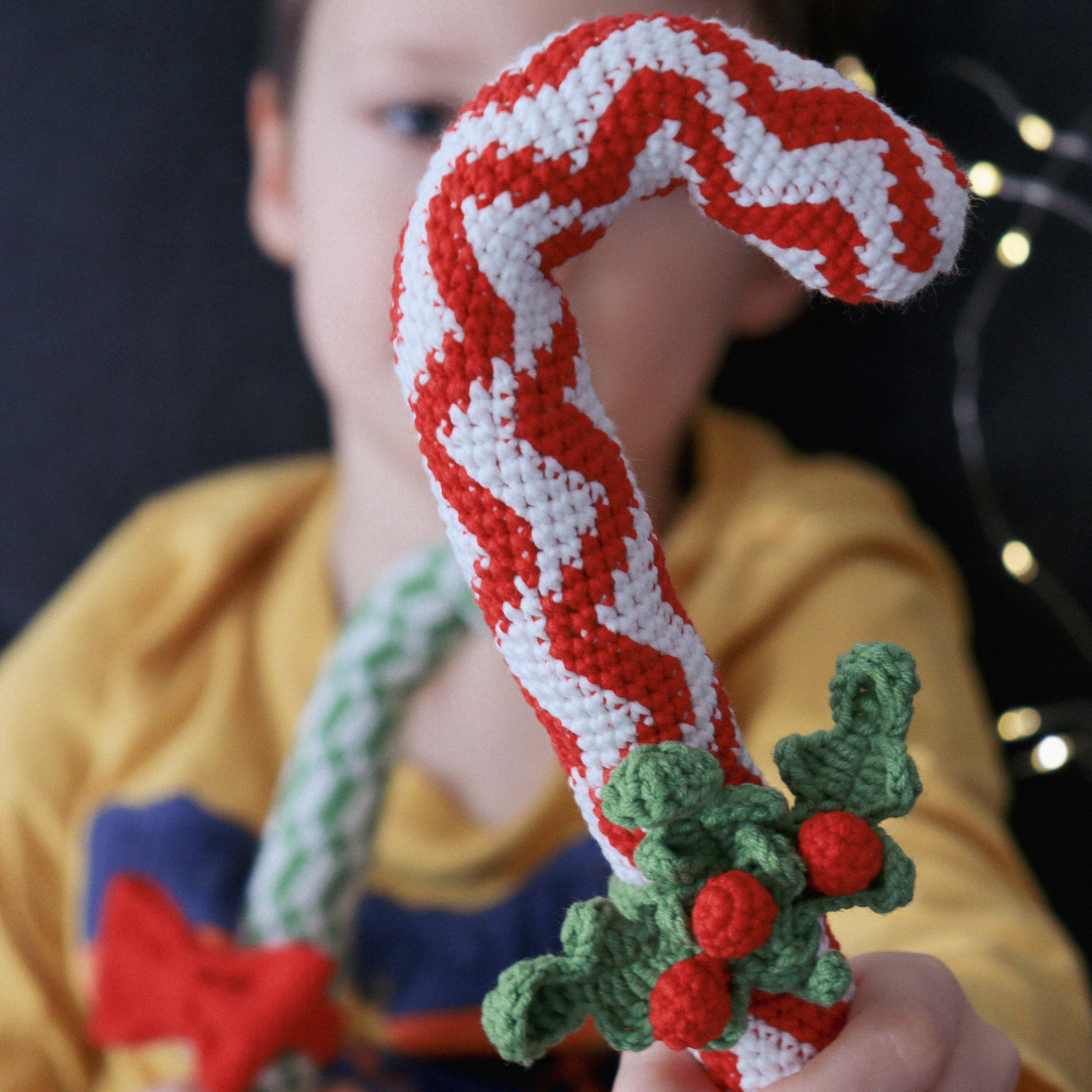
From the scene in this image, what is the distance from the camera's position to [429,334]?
10.2 inches

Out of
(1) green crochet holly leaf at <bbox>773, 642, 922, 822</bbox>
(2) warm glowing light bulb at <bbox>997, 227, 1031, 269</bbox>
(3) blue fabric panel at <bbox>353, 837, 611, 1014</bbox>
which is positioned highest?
(2) warm glowing light bulb at <bbox>997, 227, 1031, 269</bbox>

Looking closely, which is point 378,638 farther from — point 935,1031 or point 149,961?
point 935,1031

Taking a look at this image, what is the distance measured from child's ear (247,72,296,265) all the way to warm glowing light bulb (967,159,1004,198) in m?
0.43

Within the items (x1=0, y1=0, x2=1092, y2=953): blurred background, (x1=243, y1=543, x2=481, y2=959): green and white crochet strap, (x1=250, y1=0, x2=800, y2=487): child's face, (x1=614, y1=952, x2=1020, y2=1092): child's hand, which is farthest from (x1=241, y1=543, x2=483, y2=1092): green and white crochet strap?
(x1=0, y1=0, x2=1092, y2=953): blurred background

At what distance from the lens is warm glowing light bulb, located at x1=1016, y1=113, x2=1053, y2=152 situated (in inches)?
24.8

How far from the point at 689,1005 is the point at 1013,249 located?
0.54 m

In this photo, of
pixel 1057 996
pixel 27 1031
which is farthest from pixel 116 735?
pixel 1057 996

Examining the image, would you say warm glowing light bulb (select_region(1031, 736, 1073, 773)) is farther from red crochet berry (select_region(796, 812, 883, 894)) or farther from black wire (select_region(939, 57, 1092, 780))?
red crochet berry (select_region(796, 812, 883, 894))

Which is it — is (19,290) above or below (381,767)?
above

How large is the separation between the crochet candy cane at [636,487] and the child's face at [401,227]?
0.26m

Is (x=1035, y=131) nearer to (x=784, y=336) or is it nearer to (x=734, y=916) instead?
(x=784, y=336)

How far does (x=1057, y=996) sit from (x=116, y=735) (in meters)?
0.57

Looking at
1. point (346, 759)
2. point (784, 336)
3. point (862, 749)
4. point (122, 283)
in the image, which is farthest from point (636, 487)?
point (122, 283)

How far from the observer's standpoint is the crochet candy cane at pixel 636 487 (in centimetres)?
25
